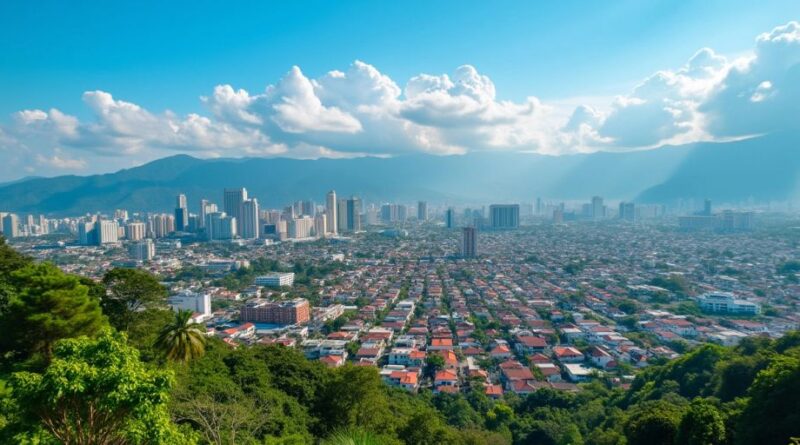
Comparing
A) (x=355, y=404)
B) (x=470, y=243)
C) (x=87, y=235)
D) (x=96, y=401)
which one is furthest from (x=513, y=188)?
(x=96, y=401)

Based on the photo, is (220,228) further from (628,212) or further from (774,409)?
(628,212)

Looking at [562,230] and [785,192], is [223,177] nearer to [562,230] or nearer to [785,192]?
[562,230]

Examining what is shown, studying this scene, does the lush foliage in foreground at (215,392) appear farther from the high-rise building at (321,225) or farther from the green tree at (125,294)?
the high-rise building at (321,225)

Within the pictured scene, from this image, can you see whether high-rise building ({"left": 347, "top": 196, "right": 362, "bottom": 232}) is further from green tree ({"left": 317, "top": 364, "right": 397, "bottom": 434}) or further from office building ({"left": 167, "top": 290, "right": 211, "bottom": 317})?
green tree ({"left": 317, "top": 364, "right": 397, "bottom": 434})

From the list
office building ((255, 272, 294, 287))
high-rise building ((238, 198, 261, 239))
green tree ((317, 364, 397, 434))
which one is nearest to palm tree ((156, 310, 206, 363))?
green tree ((317, 364, 397, 434))

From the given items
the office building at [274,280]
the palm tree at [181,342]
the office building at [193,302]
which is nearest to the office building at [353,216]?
the office building at [274,280]
